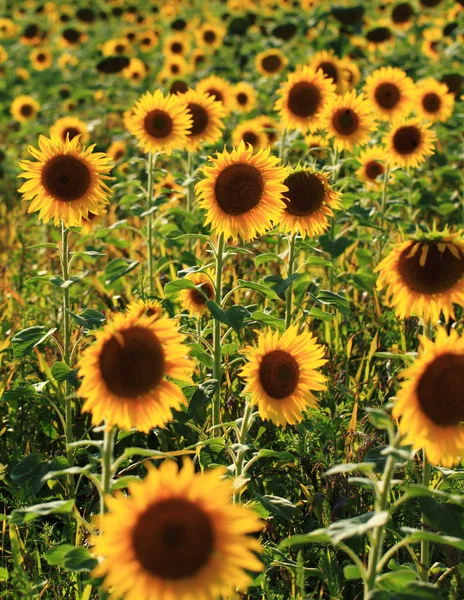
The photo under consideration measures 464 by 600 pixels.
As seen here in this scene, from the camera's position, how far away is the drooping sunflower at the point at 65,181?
138 inches

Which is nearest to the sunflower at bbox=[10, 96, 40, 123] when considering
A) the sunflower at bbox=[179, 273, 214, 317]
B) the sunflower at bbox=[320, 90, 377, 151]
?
the sunflower at bbox=[320, 90, 377, 151]

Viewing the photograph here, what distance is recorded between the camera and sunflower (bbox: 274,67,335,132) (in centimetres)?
551

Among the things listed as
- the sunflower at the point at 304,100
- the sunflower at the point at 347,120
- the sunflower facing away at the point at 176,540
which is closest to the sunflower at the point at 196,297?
the sunflower at the point at 347,120

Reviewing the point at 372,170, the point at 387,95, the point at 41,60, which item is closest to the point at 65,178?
the point at 372,170

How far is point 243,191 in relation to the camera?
3.50 meters

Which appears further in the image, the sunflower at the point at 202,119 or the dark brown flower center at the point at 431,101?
the dark brown flower center at the point at 431,101

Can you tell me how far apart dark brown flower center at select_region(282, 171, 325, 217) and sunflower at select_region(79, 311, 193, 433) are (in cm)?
167

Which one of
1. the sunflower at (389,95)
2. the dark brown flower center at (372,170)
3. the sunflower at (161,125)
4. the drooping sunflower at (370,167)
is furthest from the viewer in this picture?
the sunflower at (389,95)

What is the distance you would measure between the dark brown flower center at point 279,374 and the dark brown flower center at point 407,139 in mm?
2831

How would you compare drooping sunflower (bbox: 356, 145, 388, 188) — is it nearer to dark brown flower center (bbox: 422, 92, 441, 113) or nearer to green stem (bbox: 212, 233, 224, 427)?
dark brown flower center (bbox: 422, 92, 441, 113)

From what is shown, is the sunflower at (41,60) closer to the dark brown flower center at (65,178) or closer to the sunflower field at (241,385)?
the sunflower field at (241,385)

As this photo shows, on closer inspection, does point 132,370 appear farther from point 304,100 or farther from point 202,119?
point 304,100

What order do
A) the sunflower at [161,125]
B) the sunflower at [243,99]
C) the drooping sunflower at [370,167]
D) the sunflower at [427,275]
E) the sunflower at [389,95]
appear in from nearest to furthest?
the sunflower at [427,275] < the sunflower at [161,125] < the drooping sunflower at [370,167] < the sunflower at [389,95] < the sunflower at [243,99]

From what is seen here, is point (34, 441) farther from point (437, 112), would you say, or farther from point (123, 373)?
point (437, 112)
